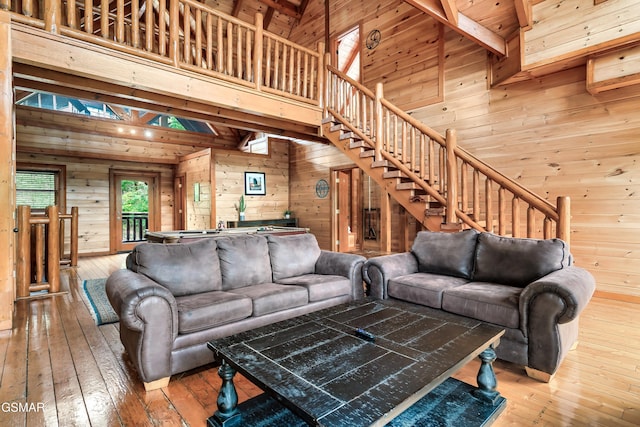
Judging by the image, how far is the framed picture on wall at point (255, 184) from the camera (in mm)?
7824

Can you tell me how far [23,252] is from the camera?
12.5 feet

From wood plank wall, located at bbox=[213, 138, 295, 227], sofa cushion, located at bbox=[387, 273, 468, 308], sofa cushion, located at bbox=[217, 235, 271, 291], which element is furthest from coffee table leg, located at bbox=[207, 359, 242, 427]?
wood plank wall, located at bbox=[213, 138, 295, 227]

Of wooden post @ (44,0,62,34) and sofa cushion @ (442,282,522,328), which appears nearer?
sofa cushion @ (442,282,522,328)

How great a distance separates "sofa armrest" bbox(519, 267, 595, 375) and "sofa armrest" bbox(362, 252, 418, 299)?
1.14m

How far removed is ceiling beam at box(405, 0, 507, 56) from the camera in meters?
3.95

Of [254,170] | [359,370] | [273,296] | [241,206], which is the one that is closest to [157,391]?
[273,296]

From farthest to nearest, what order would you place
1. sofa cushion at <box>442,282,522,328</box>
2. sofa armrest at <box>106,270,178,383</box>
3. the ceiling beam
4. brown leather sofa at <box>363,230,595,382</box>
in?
the ceiling beam, sofa cushion at <box>442,282,522,328</box>, brown leather sofa at <box>363,230,595,382</box>, sofa armrest at <box>106,270,178,383</box>

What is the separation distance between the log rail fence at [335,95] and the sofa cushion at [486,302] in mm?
1123

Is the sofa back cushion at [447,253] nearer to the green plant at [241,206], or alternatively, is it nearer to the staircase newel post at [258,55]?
the staircase newel post at [258,55]

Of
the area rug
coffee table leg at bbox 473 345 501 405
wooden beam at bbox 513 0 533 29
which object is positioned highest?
wooden beam at bbox 513 0 533 29

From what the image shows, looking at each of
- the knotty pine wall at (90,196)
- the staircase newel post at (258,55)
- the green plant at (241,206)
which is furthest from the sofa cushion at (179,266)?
the knotty pine wall at (90,196)

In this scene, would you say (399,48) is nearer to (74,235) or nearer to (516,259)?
(516,259)

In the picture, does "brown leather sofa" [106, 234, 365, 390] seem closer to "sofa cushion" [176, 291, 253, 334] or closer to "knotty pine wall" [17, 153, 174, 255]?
"sofa cushion" [176, 291, 253, 334]

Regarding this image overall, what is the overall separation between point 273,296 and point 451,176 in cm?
251
